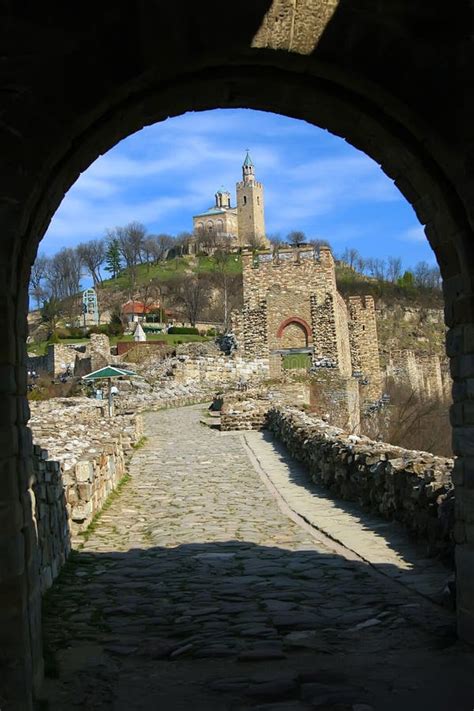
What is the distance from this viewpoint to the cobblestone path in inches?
164

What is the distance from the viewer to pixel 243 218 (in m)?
134

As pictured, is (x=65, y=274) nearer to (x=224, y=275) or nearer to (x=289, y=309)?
(x=224, y=275)

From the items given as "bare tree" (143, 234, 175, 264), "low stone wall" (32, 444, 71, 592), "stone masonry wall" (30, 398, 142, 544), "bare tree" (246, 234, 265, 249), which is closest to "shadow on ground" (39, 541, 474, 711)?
"low stone wall" (32, 444, 71, 592)

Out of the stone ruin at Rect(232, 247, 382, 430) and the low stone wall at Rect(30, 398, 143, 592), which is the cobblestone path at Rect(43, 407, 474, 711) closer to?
the low stone wall at Rect(30, 398, 143, 592)

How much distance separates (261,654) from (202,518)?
5.09m

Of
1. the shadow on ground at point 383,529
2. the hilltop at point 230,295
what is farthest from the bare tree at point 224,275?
the shadow on ground at point 383,529

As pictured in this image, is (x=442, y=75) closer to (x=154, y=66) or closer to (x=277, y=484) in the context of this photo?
(x=154, y=66)

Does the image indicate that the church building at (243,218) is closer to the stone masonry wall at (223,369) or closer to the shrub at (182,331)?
the shrub at (182,331)

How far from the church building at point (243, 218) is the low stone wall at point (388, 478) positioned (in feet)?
379

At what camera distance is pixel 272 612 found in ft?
18.8

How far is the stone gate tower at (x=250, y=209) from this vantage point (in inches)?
5182

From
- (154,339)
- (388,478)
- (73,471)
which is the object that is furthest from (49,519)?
(154,339)

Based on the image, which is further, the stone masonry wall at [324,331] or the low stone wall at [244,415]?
the stone masonry wall at [324,331]

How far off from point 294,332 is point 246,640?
32700 millimetres
